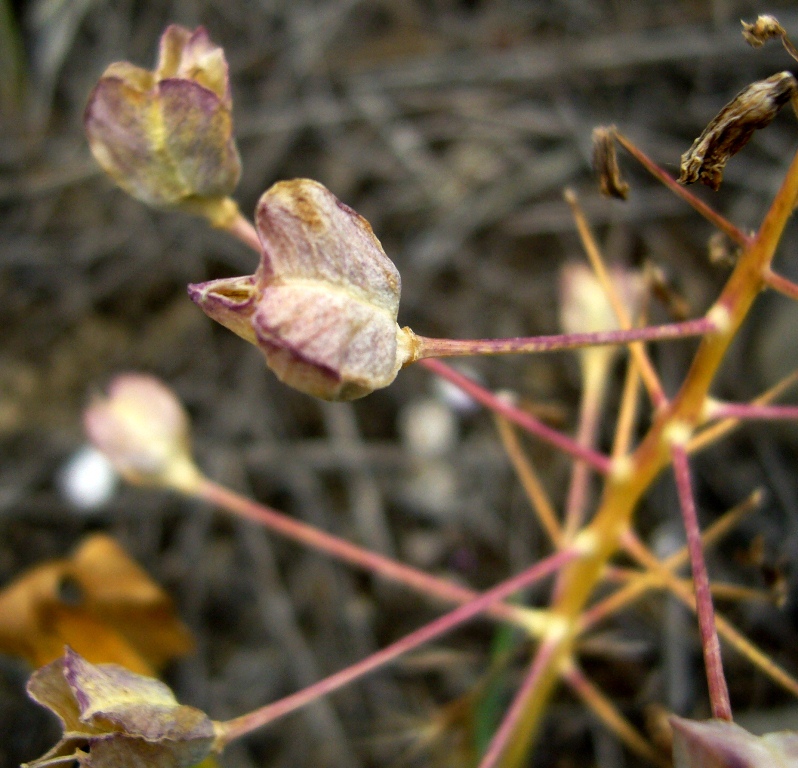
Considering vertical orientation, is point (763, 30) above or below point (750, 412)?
above

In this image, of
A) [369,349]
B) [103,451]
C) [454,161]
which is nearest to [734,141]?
[369,349]

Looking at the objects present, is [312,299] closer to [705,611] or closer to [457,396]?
[705,611]

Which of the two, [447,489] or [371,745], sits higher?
[447,489]

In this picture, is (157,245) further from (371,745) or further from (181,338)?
(371,745)

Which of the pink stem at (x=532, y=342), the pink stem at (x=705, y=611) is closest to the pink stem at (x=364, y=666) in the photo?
the pink stem at (x=705, y=611)

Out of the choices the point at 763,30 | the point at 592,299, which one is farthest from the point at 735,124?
the point at 592,299

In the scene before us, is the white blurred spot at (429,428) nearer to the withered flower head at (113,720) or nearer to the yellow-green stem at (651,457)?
the yellow-green stem at (651,457)
